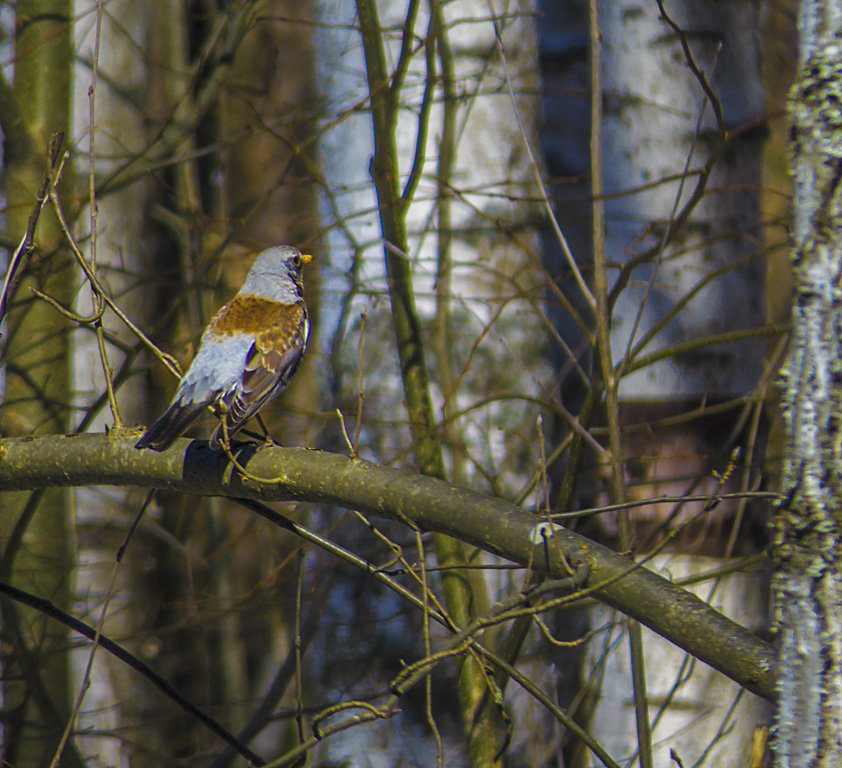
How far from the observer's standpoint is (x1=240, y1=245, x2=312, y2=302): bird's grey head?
111 inches

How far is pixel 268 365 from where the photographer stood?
7.81 ft

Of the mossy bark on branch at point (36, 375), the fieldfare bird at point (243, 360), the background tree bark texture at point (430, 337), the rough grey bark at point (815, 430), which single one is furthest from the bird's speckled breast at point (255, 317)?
the rough grey bark at point (815, 430)

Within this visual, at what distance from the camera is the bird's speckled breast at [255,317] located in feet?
8.07

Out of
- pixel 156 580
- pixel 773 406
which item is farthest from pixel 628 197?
pixel 156 580

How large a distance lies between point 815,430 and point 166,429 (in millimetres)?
1388

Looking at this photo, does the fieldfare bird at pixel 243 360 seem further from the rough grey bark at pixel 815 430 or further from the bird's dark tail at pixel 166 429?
the rough grey bark at pixel 815 430

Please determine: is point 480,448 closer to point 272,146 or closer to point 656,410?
point 656,410

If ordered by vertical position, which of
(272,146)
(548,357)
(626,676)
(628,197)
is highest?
(272,146)

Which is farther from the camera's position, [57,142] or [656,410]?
[656,410]

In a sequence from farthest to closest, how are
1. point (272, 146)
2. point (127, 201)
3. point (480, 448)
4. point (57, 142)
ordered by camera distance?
point (272, 146)
point (127, 201)
point (480, 448)
point (57, 142)

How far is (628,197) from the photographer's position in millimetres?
3287

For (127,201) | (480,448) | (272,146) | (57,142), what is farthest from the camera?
(272,146)

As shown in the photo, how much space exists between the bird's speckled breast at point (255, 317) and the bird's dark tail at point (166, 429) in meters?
0.47

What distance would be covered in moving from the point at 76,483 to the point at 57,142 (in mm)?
801
